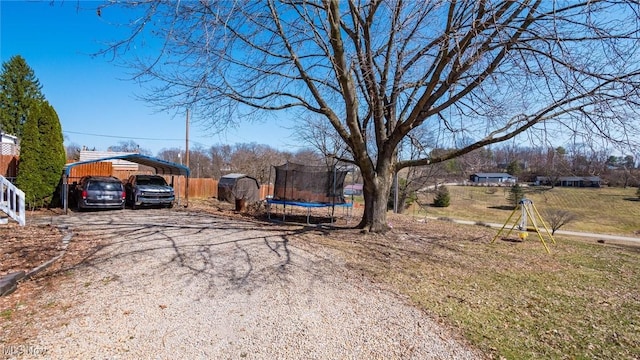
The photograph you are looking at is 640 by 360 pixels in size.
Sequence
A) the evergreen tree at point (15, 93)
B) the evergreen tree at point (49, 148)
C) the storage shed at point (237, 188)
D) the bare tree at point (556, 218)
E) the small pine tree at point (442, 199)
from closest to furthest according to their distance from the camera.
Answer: the evergreen tree at point (49, 148)
the bare tree at point (556, 218)
the storage shed at point (237, 188)
the small pine tree at point (442, 199)
the evergreen tree at point (15, 93)

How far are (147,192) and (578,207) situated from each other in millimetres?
34356

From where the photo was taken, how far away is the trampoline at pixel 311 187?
1188 centimetres

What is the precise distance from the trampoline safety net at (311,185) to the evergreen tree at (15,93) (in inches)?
1473

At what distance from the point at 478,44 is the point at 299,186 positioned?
25.7 feet

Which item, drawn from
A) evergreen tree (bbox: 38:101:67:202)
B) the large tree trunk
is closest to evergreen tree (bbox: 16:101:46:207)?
evergreen tree (bbox: 38:101:67:202)

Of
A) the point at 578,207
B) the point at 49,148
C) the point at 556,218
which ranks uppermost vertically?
the point at 49,148

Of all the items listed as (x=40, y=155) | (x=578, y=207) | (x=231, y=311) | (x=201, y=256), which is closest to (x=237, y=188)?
(x=40, y=155)

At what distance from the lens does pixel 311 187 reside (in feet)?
39.9

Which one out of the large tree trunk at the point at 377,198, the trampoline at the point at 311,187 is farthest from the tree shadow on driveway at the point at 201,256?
the trampoline at the point at 311,187

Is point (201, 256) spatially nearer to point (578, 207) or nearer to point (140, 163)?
point (140, 163)

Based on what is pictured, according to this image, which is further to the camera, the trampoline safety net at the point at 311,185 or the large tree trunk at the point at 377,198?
the trampoline safety net at the point at 311,185

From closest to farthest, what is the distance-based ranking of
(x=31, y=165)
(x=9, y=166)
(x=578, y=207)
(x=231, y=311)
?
(x=231, y=311)
(x=31, y=165)
(x=9, y=166)
(x=578, y=207)

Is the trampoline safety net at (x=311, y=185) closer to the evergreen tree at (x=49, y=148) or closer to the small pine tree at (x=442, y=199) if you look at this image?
the evergreen tree at (x=49, y=148)

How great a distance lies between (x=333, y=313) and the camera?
3.85m
